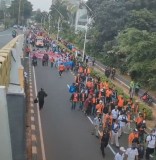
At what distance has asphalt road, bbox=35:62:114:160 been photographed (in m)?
15.8

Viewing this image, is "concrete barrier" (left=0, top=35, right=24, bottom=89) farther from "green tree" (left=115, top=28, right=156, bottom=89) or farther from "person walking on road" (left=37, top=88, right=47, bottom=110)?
"green tree" (left=115, top=28, right=156, bottom=89)

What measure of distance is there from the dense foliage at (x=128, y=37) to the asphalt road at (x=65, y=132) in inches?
304

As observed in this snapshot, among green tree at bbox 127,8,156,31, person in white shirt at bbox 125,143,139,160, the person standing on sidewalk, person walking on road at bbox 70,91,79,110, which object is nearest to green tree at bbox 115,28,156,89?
green tree at bbox 127,8,156,31

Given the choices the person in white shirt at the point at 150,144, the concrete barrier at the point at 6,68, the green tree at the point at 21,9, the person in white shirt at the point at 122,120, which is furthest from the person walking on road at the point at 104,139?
the green tree at the point at 21,9

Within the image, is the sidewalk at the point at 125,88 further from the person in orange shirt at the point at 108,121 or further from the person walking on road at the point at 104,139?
the person walking on road at the point at 104,139

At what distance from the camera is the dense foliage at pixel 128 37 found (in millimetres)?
32406

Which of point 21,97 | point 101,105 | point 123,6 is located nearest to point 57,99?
point 101,105

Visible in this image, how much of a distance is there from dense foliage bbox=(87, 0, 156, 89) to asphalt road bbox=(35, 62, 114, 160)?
772 centimetres

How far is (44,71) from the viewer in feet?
123

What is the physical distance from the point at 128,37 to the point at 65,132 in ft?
60.6

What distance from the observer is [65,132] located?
60.8 ft

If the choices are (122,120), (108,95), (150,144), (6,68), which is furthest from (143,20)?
(6,68)

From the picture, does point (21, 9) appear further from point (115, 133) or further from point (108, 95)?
point (115, 133)

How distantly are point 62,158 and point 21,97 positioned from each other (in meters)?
5.73
